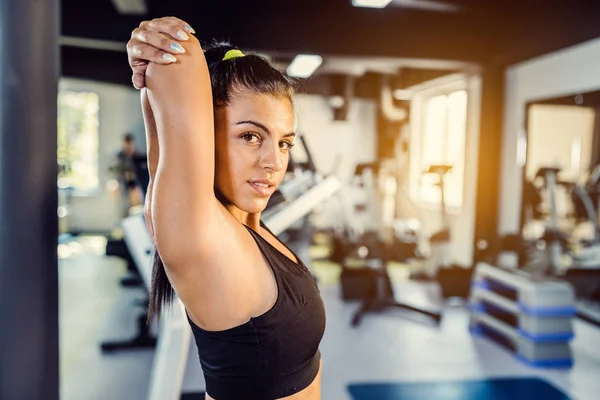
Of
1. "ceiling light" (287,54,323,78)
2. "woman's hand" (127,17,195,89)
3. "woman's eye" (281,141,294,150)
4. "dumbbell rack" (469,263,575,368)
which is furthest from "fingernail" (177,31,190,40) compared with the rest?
"ceiling light" (287,54,323,78)

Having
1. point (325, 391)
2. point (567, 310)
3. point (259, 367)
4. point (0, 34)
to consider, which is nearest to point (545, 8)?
point (567, 310)

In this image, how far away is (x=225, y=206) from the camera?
758 millimetres

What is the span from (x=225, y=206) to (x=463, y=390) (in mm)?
2426

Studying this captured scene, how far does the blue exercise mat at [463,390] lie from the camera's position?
2.61m

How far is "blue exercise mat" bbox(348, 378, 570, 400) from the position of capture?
2613 millimetres

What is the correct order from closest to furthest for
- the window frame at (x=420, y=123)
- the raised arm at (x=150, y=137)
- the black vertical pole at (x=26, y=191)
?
the raised arm at (x=150, y=137) → the black vertical pole at (x=26, y=191) → the window frame at (x=420, y=123)

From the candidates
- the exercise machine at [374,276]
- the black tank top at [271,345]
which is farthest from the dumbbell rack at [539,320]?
the black tank top at [271,345]

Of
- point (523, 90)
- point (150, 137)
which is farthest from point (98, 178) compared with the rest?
point (150, 137)

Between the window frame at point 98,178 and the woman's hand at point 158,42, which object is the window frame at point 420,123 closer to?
the window frame at point 98,178

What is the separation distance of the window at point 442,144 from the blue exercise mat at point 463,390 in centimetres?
283

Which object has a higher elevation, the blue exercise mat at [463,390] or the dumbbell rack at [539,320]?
the dumbbell rack at [539,320]

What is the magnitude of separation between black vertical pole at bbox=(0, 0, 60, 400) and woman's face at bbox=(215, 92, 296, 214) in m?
1.30

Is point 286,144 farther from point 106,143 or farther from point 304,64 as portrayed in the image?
point 106,143

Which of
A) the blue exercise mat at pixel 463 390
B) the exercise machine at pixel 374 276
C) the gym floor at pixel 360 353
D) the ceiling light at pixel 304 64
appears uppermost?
the ceiling light at pixel 304 64
